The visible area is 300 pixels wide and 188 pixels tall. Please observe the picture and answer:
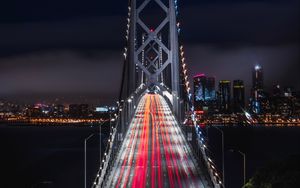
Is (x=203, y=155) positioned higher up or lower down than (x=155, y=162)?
higher up

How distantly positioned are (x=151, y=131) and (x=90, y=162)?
45.3 ft

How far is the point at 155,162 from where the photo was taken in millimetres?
40688

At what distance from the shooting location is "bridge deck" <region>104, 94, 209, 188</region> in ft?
104

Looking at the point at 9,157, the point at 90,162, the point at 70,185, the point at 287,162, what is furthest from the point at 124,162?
the point at 9,157

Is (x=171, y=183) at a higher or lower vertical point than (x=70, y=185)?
higher

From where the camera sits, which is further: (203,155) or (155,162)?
(155,162)

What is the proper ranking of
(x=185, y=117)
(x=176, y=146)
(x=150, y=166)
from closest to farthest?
(x=150, y=166)
(x=176, y=146)
(x=185, y=117)

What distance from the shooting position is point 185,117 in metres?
61.8

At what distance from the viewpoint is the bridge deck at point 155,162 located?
31781mm

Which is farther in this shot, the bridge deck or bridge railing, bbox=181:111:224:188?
the bridge deck

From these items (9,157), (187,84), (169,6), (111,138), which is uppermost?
(169,6)

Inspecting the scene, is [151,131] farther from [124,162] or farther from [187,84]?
[124,162]

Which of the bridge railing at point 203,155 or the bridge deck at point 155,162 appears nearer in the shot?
the bridge railing at point 203,155

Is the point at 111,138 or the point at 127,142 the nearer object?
the point at 111,138
